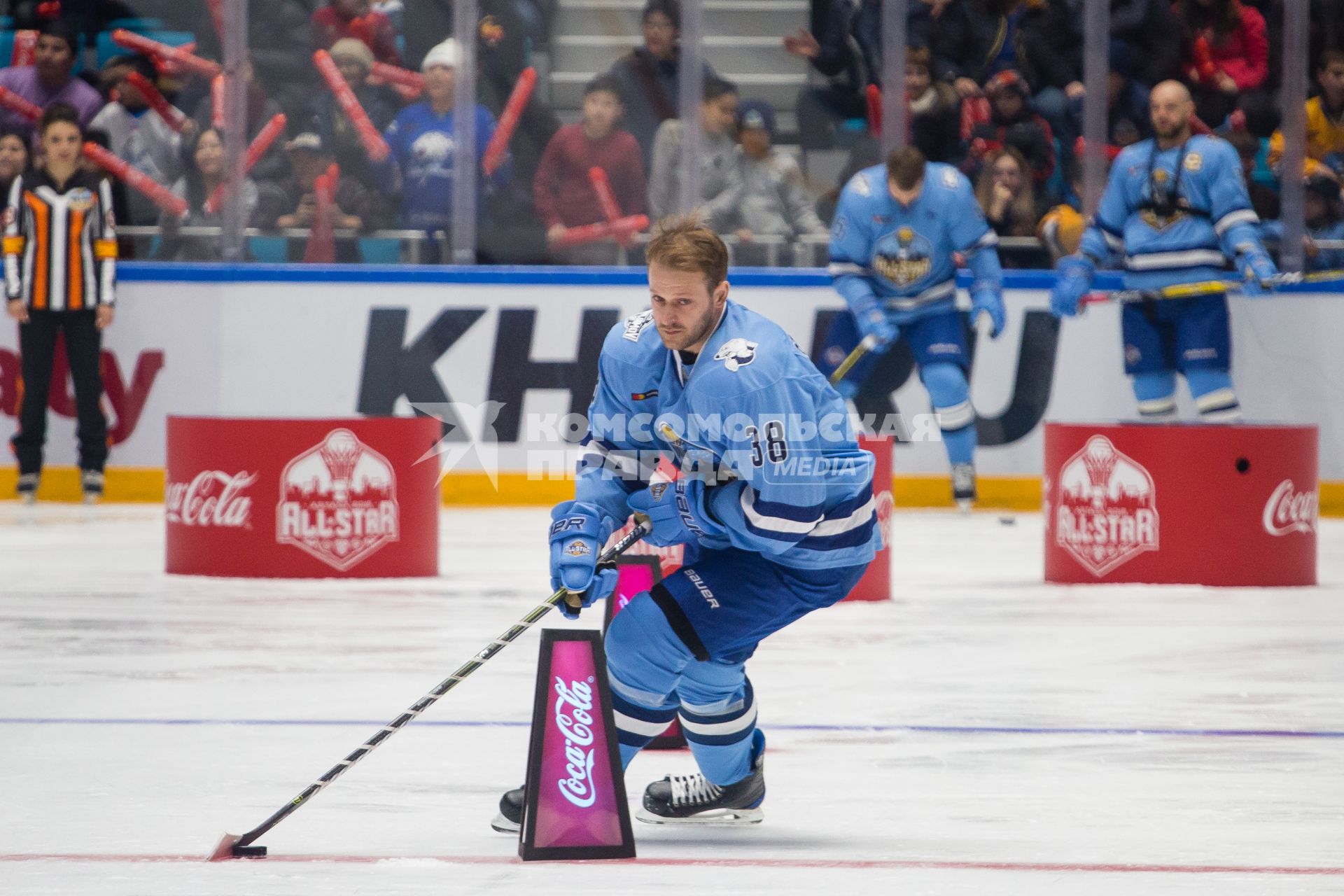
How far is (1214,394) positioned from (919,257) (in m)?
1.59

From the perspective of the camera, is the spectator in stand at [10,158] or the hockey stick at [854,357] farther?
the spectator in stand at [10,158]

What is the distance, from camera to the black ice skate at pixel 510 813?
3621mm

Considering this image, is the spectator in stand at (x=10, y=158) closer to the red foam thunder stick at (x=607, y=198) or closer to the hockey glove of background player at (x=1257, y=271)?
the red foam thunder stick at (x=607, y=198)

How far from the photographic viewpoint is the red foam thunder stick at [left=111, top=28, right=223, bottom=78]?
415 inches

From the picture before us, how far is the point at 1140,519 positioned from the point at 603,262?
400cm

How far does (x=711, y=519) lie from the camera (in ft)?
12.0

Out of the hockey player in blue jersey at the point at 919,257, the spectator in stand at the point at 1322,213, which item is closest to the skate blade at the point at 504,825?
the hockey player in blue jersey at the point at 919,257

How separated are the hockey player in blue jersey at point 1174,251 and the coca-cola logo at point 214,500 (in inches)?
174

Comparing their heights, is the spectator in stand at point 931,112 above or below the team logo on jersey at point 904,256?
above

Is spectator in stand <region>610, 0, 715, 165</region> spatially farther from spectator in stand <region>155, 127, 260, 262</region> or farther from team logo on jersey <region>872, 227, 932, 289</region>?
spectator in stand <region>155, 127, 260, 262</region>

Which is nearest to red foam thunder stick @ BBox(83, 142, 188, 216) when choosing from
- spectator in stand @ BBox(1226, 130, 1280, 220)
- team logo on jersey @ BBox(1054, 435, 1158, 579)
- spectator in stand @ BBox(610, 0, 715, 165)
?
spectator in stand @ BBox(610, 0, 715, 165)

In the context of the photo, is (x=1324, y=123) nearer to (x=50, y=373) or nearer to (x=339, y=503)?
(x=339, y=503)

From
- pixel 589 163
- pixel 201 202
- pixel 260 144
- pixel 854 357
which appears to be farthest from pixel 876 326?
pixel 201 202

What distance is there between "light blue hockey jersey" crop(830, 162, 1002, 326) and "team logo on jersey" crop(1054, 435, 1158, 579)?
7.92 ft
